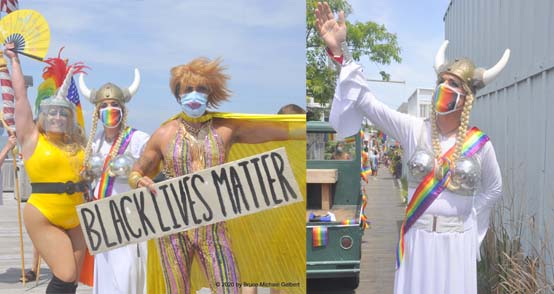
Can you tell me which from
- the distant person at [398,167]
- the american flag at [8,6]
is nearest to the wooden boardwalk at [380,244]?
the american flag at [8,6]

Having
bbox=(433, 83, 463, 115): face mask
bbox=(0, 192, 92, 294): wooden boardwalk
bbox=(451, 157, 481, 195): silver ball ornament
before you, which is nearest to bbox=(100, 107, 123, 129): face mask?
bbox=(0, 192, 92, 294): wooden boardwalk

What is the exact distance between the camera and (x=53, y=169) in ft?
13.1

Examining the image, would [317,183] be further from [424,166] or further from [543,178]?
[424,166]

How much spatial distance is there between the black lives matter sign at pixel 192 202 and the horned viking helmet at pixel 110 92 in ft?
2.13

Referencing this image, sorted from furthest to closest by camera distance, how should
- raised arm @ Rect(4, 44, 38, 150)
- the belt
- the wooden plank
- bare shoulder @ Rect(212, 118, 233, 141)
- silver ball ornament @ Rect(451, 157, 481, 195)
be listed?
the wooden plank, raised arm @ Rect(4, 44, 38, 150), bare shoulder @ Rect(212, 118, 233, 141), the belt, silver ball ornament @ Rect(451, 157, 481, 195)

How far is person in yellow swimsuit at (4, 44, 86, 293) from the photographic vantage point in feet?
13.0

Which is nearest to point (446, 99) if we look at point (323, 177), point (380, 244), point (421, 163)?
point (421, 163)

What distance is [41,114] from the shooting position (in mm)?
4004

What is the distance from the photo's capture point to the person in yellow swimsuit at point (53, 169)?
396 centimetres

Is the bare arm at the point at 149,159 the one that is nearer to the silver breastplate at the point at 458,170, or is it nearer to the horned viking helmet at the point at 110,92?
the horned viking helmet at the point at 110,92

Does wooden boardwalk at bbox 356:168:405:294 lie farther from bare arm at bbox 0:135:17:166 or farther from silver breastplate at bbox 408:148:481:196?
bare arm at bbox 0:135:17:166

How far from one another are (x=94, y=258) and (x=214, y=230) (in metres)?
1.00

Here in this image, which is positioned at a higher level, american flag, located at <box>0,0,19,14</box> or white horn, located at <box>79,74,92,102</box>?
american flag, located at <box>0,0,19,14</box>

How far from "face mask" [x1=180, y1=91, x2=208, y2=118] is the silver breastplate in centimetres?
125
